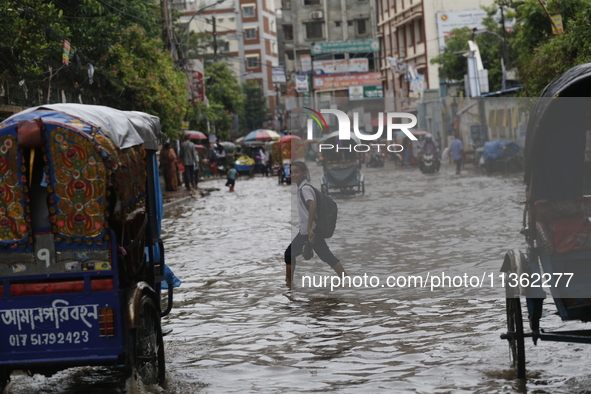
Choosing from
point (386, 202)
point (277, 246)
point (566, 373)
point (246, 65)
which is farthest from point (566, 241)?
point (246, 65)

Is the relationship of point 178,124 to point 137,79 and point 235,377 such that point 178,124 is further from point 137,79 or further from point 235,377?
point 235,377

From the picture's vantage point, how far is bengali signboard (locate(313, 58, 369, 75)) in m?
64.8

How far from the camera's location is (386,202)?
12.8 m

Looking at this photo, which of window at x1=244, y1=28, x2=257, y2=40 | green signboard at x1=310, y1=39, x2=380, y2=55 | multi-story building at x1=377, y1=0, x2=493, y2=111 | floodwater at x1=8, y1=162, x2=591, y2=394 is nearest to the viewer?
floodwater at x1=8, y1=162, x2=591, y2=394

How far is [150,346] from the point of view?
22.3 ft

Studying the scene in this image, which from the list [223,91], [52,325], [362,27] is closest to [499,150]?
[52,325]

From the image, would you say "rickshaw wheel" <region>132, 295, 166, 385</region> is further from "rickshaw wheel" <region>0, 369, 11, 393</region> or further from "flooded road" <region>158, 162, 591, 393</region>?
"rickshaw wheel" <region>0, 369, 11, 393</region>

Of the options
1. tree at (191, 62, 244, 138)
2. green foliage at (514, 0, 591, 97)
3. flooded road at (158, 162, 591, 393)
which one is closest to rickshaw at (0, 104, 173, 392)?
flooded road at (158, 162, 591, 393)

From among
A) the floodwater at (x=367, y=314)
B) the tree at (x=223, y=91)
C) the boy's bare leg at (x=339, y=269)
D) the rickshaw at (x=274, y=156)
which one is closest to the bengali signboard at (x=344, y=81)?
the tree at (x=223, y=91)

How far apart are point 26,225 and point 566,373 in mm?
3817

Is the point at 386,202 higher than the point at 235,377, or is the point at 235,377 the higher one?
the point at 386,202

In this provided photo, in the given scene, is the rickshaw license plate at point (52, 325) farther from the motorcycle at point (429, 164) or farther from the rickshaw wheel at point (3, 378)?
the motorcycle at point (429, 164)

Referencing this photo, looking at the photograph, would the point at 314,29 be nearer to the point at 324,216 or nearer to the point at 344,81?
the point at 344,81

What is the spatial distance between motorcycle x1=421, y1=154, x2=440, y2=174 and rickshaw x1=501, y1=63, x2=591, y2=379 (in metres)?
5.80
